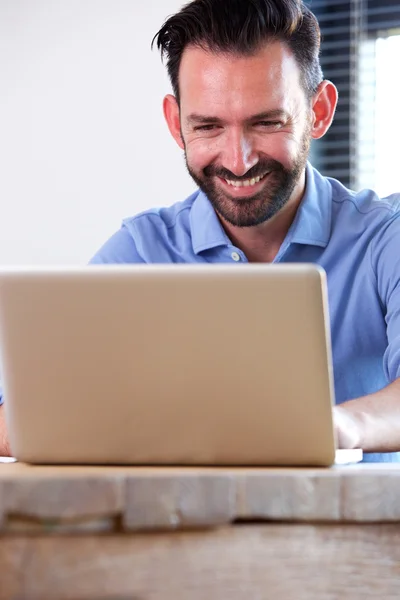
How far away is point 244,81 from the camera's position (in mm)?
1673

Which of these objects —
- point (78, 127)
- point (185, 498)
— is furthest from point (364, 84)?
point (185, 498)

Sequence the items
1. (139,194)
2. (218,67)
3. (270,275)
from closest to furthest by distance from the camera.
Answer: (270,275) < (218,67) < (139,194)

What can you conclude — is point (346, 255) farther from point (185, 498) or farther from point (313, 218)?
point (185, 498)

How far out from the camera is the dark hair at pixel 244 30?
1700 millimetres

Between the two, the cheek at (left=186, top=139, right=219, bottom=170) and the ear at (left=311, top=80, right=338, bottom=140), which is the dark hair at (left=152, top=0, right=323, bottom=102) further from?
the cheek at (left=186, top=139, right=219, bottom=170)

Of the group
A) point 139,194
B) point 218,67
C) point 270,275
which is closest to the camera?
point 270,275

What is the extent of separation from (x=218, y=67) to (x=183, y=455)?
987 millimetres

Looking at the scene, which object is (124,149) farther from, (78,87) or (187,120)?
(187,120)

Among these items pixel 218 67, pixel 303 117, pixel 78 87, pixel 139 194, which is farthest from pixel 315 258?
pixel 78 87

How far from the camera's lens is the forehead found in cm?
167

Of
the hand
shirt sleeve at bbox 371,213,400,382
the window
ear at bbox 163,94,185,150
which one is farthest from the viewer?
the window

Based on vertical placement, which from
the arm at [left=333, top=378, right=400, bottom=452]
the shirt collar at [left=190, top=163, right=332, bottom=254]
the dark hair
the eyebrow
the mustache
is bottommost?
the arm at [left=333, top=378, right=400, bottom=452]

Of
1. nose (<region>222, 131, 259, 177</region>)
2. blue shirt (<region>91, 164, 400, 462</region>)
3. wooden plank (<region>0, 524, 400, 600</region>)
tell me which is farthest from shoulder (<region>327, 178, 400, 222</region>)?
wooden plank (<region>0, 524, 400, 600</region>)

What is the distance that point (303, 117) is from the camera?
1774 millimetres
